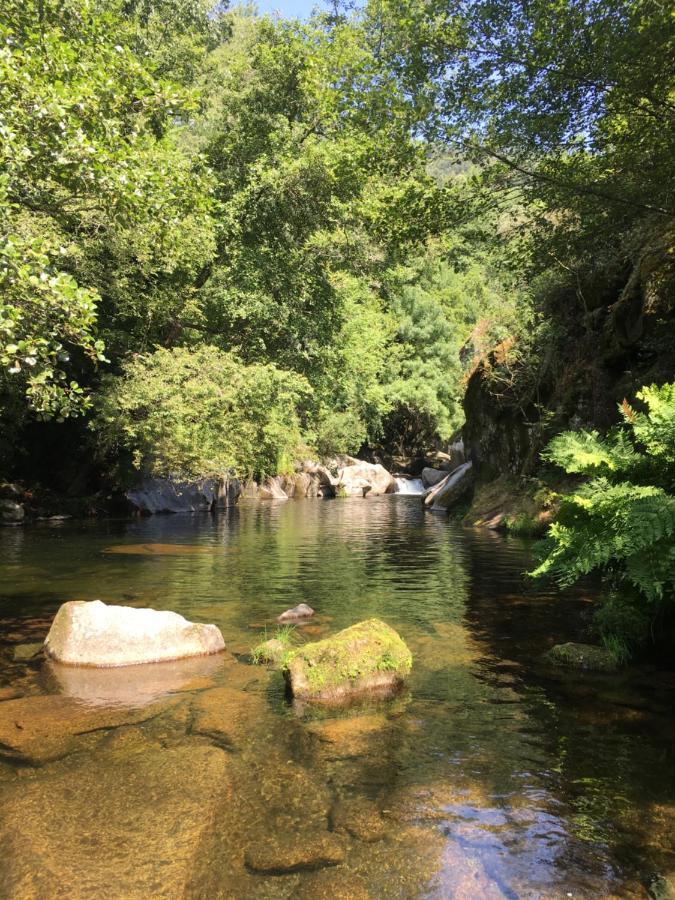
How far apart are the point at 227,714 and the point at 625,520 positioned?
455cm

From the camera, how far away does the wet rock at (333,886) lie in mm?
3590

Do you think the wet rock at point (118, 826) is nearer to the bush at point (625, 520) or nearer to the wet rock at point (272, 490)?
the bush at point (625, 520)

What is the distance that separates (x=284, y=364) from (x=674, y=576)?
1549 centimetres

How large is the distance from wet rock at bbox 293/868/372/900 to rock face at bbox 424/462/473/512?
24.8 metres

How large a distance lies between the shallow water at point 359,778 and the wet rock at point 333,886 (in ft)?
0.04

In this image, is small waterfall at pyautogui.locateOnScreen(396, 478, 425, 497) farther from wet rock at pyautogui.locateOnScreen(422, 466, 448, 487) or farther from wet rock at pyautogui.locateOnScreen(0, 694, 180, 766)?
wet rock at pyautogui.locateOnScreen(0, 694, 180, 766)

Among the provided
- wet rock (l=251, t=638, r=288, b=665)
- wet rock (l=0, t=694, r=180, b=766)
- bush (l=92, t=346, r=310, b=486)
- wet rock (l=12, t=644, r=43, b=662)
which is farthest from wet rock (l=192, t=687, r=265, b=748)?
bush (l=92, t=346, r=310, b=486)

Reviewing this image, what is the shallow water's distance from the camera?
149 inches

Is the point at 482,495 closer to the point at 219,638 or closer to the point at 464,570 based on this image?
the point at 464,570

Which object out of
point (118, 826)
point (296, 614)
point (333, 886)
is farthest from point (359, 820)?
point (296, 614)

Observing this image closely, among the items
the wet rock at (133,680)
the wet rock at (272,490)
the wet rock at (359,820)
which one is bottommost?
the wet rock at (359,820)

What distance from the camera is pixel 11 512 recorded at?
78.5 feet

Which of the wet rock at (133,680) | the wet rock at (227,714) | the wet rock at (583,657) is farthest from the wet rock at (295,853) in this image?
the wet rock at (583,657)

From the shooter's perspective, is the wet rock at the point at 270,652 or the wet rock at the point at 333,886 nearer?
the wet rock at the point at 333,886
